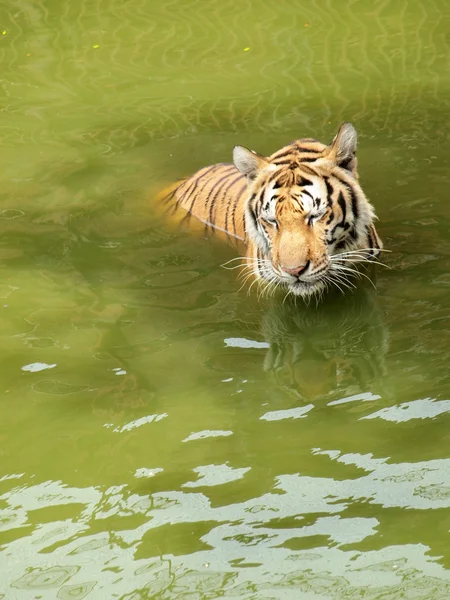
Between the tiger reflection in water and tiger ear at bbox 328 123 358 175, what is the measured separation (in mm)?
541

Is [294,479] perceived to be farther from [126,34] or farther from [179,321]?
[126,34]

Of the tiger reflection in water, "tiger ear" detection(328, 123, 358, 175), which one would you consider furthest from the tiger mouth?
"tiger ear" detection(328, 123, 358, 175)

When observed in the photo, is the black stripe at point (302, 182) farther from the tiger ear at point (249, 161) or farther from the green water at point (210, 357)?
the green water at point (210, 357)

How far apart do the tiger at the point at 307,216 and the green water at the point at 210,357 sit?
185 mm

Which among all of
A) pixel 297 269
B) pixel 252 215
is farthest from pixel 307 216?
pixel 252 215

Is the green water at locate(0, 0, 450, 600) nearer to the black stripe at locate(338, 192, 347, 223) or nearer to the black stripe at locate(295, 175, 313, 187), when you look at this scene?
the black stripe at locate(338, 192, 347, 223)

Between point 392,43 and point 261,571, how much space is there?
Result: 5.35 m

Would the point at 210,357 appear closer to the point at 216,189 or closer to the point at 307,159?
the point at 307,159

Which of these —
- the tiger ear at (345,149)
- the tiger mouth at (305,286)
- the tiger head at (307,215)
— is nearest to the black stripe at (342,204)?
the tiger head at (307,215)

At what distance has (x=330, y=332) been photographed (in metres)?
4.30

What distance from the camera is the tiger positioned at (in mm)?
4227

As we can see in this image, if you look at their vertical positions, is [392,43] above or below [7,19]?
below

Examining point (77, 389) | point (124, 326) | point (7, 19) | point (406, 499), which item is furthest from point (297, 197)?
point (7, 19)

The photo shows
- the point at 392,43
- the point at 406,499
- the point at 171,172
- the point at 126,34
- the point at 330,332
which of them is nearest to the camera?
the point at 406,499
